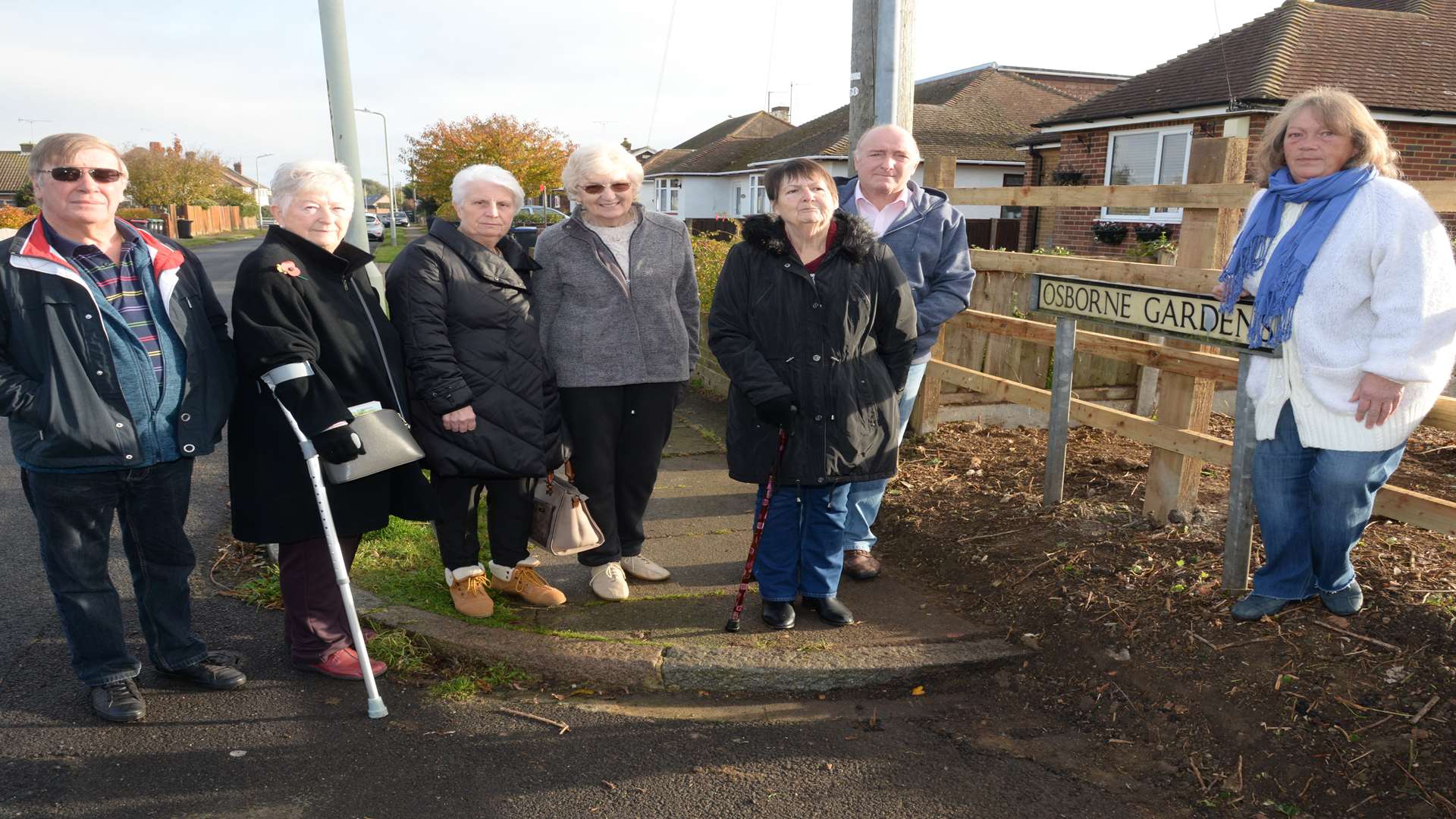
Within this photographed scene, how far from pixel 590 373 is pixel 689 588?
1.05 meters

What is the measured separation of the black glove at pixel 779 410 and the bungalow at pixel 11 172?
256ft

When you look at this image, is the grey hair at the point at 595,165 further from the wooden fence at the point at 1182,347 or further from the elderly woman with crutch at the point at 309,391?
the wooden fence at the point at 1182,347

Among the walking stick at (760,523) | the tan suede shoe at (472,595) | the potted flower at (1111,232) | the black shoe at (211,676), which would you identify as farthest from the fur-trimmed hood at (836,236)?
the potted flower at (1111,232)

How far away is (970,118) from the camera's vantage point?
105 feet

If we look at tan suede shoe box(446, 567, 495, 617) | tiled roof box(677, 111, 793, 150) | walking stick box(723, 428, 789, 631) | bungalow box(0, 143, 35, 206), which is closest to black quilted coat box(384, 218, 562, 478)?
tan suede shoe box(446, 567, 495, 617)

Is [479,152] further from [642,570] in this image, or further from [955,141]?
[642,570]

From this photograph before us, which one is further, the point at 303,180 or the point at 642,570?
the point at 642,570

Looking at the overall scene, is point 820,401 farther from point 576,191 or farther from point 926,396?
Result: point 926,396

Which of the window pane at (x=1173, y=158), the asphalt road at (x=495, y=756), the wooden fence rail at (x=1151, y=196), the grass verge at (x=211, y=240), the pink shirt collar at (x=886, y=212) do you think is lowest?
the grass verge at (x=211, y=240)

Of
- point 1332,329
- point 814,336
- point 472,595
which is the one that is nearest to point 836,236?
point 814,336

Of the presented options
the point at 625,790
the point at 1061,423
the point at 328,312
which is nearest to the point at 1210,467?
the point at 1061,423

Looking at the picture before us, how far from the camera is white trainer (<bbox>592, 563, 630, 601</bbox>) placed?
420cm

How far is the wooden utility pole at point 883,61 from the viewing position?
554 centimetres

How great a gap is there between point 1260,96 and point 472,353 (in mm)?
15713
